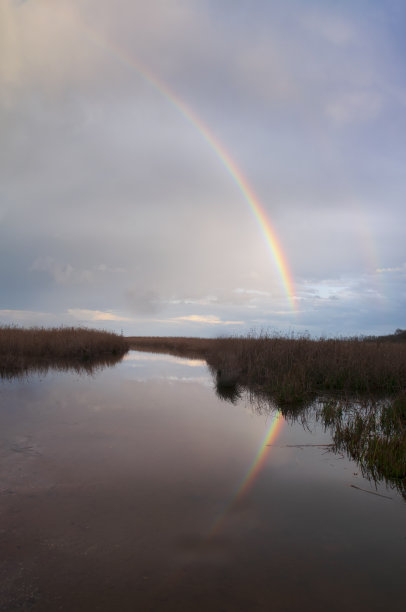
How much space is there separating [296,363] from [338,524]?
8.68m

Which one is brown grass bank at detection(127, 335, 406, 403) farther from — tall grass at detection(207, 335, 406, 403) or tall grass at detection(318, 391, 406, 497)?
tall grass at detection(318, 391, 406, 497)

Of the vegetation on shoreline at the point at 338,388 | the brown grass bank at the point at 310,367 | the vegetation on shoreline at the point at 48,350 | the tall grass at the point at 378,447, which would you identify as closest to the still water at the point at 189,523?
the tall grass at the point at 378,447

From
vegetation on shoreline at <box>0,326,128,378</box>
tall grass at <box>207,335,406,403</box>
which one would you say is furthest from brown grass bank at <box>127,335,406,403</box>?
vegetation on shoreline at <box>0,326,128,378</box>

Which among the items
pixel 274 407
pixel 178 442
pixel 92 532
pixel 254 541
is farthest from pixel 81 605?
pixel 274 407

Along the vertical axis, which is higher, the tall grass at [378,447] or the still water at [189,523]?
the tall grass at [378,447]

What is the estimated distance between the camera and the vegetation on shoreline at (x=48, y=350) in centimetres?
1518

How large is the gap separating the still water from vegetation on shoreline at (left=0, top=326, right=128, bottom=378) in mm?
9285

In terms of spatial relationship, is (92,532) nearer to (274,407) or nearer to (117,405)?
(117,405)

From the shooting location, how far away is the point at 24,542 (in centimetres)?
295

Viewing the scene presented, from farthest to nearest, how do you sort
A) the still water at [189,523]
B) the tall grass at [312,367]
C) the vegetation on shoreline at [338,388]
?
the tall grass at [312,367] → the vegetation on shoreline at [338,388] → the still water at [189,523]

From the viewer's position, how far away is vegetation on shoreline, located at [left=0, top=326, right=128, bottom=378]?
1518 cm

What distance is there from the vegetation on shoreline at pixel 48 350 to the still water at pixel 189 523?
30.5ft

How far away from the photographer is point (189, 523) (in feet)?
11.1

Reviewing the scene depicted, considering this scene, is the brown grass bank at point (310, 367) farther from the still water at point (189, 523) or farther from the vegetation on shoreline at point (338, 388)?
the still water at point (189, 523)
